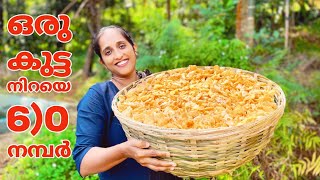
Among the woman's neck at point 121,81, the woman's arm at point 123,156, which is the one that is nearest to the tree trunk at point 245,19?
the woman's neck at point 121,81

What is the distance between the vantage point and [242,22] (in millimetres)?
3859

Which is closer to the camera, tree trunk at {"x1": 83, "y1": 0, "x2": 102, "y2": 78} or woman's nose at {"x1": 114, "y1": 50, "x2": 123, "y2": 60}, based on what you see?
woman's nose at {"x1": 114, "y1": 50, "x2": 123, "y2": 60}

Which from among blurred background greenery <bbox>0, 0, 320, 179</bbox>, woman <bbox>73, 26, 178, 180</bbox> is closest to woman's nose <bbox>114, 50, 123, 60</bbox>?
woman <bbox>73, 26, 178, 180</bbox>

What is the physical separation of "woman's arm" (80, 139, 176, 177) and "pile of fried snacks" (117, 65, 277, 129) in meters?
0.08

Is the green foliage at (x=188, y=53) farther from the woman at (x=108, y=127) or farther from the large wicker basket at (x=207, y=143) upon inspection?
the large wicker basket at (x=207, y=143)

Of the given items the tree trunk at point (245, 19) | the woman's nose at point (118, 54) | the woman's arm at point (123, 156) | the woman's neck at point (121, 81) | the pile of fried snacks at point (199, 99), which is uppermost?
the woman's nose at point (118, 54)

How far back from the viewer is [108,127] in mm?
1541

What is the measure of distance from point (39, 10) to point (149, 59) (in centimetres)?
290

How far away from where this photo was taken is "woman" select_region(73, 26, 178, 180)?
1.36 meters

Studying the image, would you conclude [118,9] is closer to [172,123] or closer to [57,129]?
[57,129]

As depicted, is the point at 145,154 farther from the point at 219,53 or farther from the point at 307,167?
the point at 219,53

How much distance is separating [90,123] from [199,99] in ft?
1.13

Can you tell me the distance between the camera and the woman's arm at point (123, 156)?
1.28m

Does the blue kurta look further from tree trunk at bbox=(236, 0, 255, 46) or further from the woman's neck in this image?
tree trunk at bbox=(236, 0, 255, 46)
